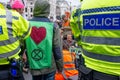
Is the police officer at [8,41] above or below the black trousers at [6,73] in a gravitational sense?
above

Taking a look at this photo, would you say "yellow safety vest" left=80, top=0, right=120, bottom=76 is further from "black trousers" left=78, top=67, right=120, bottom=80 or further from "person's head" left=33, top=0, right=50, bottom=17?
"person's head" left=33, top=0, right=50, bottom=17

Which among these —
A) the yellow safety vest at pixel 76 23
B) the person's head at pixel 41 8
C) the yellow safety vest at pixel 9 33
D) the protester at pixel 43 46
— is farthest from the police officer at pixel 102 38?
the person's head at pixel 41 8

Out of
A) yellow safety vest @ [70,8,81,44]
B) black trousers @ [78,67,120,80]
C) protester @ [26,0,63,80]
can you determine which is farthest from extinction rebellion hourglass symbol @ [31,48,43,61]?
black trousers @ [78,67,120,80]

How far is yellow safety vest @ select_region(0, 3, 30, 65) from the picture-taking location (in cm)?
396

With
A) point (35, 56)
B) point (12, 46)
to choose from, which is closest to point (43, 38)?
point (35, 56)

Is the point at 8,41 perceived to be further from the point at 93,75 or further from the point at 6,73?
the point at 93,75

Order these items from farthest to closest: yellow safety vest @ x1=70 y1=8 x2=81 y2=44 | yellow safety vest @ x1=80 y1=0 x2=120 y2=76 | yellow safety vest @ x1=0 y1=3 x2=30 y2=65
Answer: yellow safety vest @ x1=70 y1=8 x2=81 y2=44 < yellow safety vest @ x1=0 y1=3 x2=30 y2=65 < yellow safety vest @ x1=80 y1=0 x2=120 y2=76

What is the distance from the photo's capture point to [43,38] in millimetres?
5113

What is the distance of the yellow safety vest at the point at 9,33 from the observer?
3.96m

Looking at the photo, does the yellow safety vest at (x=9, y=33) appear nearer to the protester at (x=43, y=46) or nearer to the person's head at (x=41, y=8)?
the protester at (x=43, y=46)

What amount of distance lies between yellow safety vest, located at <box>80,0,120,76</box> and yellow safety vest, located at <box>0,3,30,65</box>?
0.88 metres

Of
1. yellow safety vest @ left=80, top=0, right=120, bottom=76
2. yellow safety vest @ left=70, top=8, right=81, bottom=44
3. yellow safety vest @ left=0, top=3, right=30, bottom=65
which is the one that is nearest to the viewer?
yellow safety vest @ left=80, top=0, right=120, bottom=76

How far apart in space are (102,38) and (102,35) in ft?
0.11

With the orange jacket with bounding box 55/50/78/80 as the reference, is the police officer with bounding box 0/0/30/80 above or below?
above
